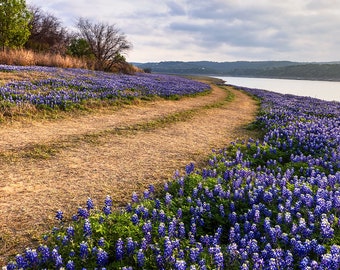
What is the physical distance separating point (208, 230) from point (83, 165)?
4198 mm

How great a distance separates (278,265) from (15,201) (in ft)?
15.5

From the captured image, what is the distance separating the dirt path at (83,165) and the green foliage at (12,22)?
80.8 feet

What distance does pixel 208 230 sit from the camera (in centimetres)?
552

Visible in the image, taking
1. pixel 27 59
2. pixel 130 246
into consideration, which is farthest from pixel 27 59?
pixel 130 246

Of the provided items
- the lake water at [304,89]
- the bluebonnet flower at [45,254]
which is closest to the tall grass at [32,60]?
the bluebonnet flower at [45,254]

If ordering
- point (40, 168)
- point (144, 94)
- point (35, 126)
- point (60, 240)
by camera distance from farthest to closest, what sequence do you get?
point (144, 94)
point (35, 126)
point (40, 168)
point (60, 240)

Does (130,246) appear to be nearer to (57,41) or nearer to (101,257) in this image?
(101,257)

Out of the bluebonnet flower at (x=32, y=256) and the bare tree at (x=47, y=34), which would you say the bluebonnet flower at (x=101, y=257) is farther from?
the bare tree at (x=47, y=34)

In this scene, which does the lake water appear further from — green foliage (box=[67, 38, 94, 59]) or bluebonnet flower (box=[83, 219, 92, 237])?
bluebonnet flower (box=[83, 219, 92, 237])

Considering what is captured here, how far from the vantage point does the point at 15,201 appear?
243 inches

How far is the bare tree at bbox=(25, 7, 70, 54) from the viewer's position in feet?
153

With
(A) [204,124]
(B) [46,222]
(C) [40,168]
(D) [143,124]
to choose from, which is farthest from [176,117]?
(B) [46,222]

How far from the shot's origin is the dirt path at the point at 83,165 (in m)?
5.82

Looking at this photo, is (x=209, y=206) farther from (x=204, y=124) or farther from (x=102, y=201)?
(x=204, y=124)
